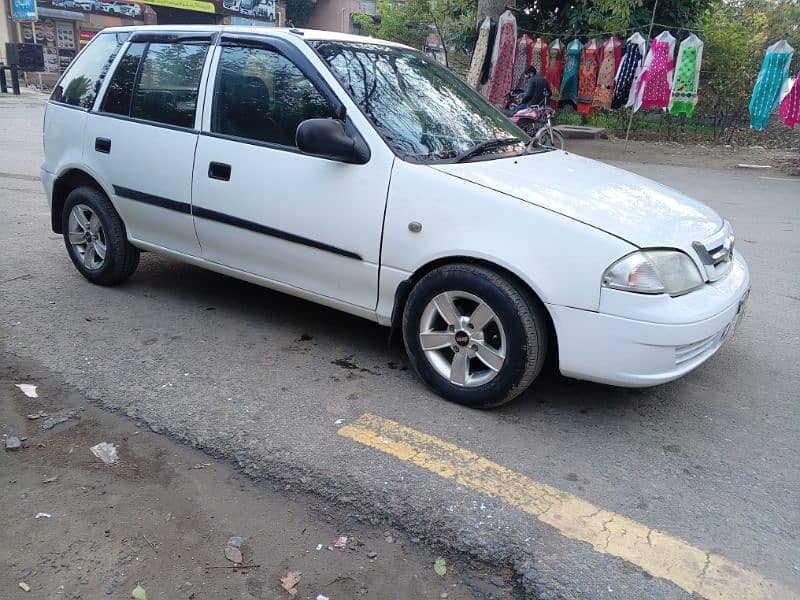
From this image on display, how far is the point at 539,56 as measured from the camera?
14523 mm

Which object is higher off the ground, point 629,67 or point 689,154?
point 629,67

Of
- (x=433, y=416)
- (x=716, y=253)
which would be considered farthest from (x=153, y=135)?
(x=716, y=253)

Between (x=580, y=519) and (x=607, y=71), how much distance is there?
13.2 meters

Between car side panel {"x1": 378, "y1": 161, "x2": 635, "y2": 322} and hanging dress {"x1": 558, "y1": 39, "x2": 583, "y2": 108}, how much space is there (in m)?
12.4

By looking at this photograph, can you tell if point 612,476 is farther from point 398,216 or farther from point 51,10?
point 51,10

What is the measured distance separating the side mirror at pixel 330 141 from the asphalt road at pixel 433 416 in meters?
1.21

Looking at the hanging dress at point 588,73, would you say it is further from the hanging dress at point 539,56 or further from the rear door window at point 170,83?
the rear door window at point 170,83

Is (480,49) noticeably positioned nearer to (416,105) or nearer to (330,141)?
(416,105)

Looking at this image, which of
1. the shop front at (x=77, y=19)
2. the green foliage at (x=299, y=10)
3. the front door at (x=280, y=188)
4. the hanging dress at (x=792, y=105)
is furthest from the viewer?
the green foliage at (x=299, y=10)

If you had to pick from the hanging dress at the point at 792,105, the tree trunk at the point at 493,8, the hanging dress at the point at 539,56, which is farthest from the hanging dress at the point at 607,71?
the hanging dress at the point at 792,105

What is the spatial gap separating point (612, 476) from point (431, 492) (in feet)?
2.70

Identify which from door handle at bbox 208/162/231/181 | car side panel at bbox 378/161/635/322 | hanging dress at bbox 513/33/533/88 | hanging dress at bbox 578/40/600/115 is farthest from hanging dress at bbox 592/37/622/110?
car side panel at bbox 378/161/635/322

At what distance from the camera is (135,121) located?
4.53m

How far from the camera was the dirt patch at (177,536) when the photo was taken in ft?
7.61
